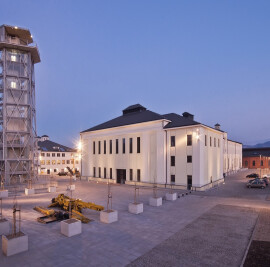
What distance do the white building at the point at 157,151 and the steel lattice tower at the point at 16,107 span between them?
12.9m

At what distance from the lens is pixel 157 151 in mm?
35000

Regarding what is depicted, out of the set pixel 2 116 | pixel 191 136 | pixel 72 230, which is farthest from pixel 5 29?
pixel 72 230

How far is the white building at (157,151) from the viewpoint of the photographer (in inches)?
1241

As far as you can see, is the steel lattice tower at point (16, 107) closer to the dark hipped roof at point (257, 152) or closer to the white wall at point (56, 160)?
the white wall at point (56, 160)

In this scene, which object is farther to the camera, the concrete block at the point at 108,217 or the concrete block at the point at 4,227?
the concrete block at the point at 108,217

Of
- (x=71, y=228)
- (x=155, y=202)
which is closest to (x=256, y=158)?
(x=155, y=202)

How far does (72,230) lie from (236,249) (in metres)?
9.65

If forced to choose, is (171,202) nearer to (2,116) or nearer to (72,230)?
(72,230)

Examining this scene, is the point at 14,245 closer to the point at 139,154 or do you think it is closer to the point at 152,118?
the point at 139,154

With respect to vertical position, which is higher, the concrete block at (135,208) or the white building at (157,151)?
the white building at (157,151)

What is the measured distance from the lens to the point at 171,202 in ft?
76.4

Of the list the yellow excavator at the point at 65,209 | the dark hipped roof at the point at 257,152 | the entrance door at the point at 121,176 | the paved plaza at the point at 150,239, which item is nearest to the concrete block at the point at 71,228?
the paved plaza at the point at 150,239

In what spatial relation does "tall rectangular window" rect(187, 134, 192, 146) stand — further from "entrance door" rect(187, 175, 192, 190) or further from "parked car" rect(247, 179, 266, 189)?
"parked car" rect(247, 179, 266, 189)

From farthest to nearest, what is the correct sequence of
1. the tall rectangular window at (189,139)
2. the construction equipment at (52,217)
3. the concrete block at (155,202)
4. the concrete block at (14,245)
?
the tall rectangular window at (189,139) < the concrete block at (155,202) < the construction equipment at (52,217) < the concrete block at (14,245)
